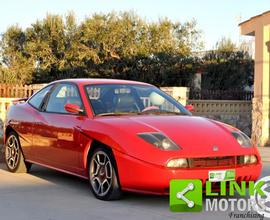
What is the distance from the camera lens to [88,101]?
734 cm

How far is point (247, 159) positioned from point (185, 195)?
88 cm

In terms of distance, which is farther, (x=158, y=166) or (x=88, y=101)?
(x=88, y=101)

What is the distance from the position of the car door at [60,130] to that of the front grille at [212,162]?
1651mm

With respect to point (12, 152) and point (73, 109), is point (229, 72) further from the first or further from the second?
point (73, 109)

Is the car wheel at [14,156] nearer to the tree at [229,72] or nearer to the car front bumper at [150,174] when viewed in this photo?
the car front bumper at [150,174]

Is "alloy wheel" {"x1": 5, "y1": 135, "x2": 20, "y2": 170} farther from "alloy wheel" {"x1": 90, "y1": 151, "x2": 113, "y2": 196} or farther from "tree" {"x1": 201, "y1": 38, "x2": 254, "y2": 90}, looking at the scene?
"tree" {"x1": 201, "y1": 38, "x2": 254, "y2": 90}

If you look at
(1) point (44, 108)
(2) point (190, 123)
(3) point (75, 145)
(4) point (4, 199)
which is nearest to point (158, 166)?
(2) point (190, 123)

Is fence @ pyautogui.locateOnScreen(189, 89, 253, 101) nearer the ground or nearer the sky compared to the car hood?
nearer the sky

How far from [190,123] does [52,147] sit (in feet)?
6.59

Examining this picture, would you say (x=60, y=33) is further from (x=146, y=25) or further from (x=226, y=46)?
(x=226, y=46)

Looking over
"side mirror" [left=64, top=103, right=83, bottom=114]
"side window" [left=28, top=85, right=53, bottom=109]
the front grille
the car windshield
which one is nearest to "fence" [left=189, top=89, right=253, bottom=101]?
"side window" [left=28, top=85, right=53, bottom=109]

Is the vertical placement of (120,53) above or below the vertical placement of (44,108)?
above

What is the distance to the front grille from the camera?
6.16 m

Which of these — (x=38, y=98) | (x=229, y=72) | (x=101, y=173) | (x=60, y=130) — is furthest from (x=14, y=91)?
(x=229, y=72)
